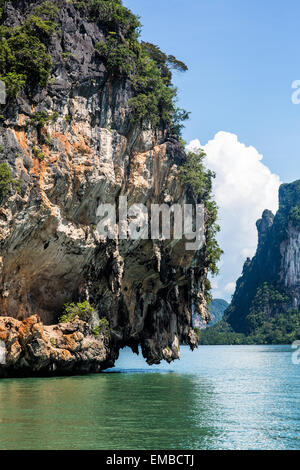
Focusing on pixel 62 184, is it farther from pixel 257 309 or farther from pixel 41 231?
pixel 257 309

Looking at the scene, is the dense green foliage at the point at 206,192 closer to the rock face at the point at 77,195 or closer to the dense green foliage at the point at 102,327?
the rock face at the point at 77,195

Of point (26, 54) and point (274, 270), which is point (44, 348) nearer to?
point (26, 54)

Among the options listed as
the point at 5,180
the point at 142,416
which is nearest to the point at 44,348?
the point at 5,180

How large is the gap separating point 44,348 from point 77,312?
3636 millimetres

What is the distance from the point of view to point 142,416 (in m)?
13.9

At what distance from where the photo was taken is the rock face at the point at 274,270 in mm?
128625

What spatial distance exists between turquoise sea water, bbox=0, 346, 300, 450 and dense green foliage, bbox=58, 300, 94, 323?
14.7 ft

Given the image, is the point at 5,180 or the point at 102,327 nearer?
the point at 5,180

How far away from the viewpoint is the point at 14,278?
24.0 metres

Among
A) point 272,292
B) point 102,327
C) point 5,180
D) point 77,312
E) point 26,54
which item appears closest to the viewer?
point 5,180

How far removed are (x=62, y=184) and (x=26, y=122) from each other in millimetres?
3316

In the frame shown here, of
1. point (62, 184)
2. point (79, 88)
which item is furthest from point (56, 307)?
point (79, 88)

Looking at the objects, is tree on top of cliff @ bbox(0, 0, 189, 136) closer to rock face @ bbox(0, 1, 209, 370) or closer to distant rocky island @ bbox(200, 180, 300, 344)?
rock face @ bbox(0, 1, 209, 370)
